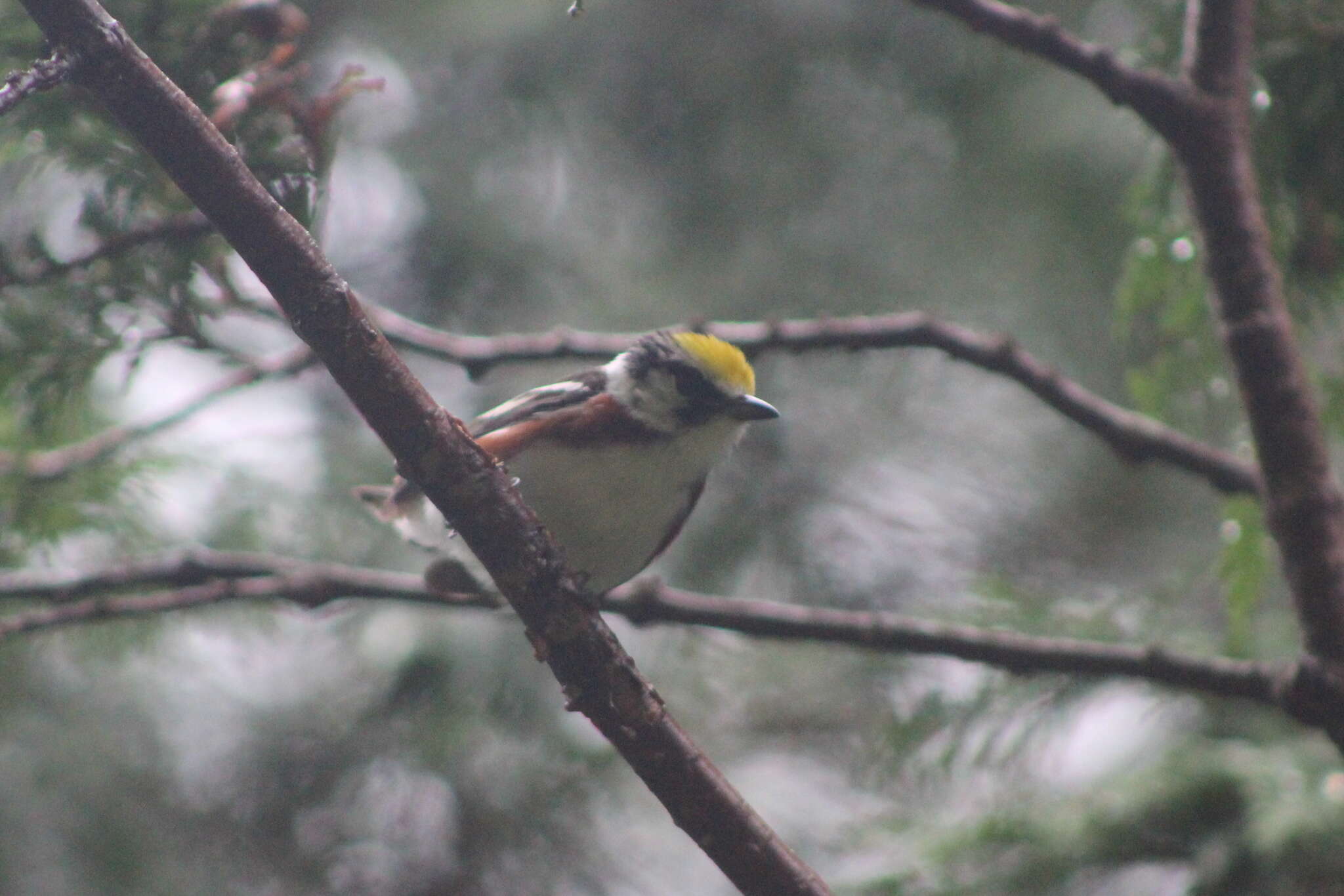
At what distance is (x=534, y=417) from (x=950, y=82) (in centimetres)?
377

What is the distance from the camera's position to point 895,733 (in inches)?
132

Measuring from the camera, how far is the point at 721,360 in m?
3.35

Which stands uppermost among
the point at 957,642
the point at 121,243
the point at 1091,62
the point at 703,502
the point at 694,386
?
the point at 1091,62

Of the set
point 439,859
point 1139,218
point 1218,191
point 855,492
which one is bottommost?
point 439,859

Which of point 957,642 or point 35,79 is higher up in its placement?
point 35,79

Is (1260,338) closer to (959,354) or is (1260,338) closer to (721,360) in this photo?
(959,354)

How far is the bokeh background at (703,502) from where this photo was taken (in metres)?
4.18

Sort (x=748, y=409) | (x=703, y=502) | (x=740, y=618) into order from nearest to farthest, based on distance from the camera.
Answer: (x=740, y=618), (x=748, y=409), (x=703, y=502)

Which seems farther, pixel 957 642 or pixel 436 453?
pixel 957 642

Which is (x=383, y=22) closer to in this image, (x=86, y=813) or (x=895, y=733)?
(x=86, y=813)

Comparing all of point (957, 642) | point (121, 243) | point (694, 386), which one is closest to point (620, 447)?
point (694, 386)

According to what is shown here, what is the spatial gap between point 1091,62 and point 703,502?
2.72 meters

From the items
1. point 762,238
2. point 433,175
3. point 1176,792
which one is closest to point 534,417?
point 1176,792

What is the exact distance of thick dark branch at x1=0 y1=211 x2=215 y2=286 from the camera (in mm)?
2371
